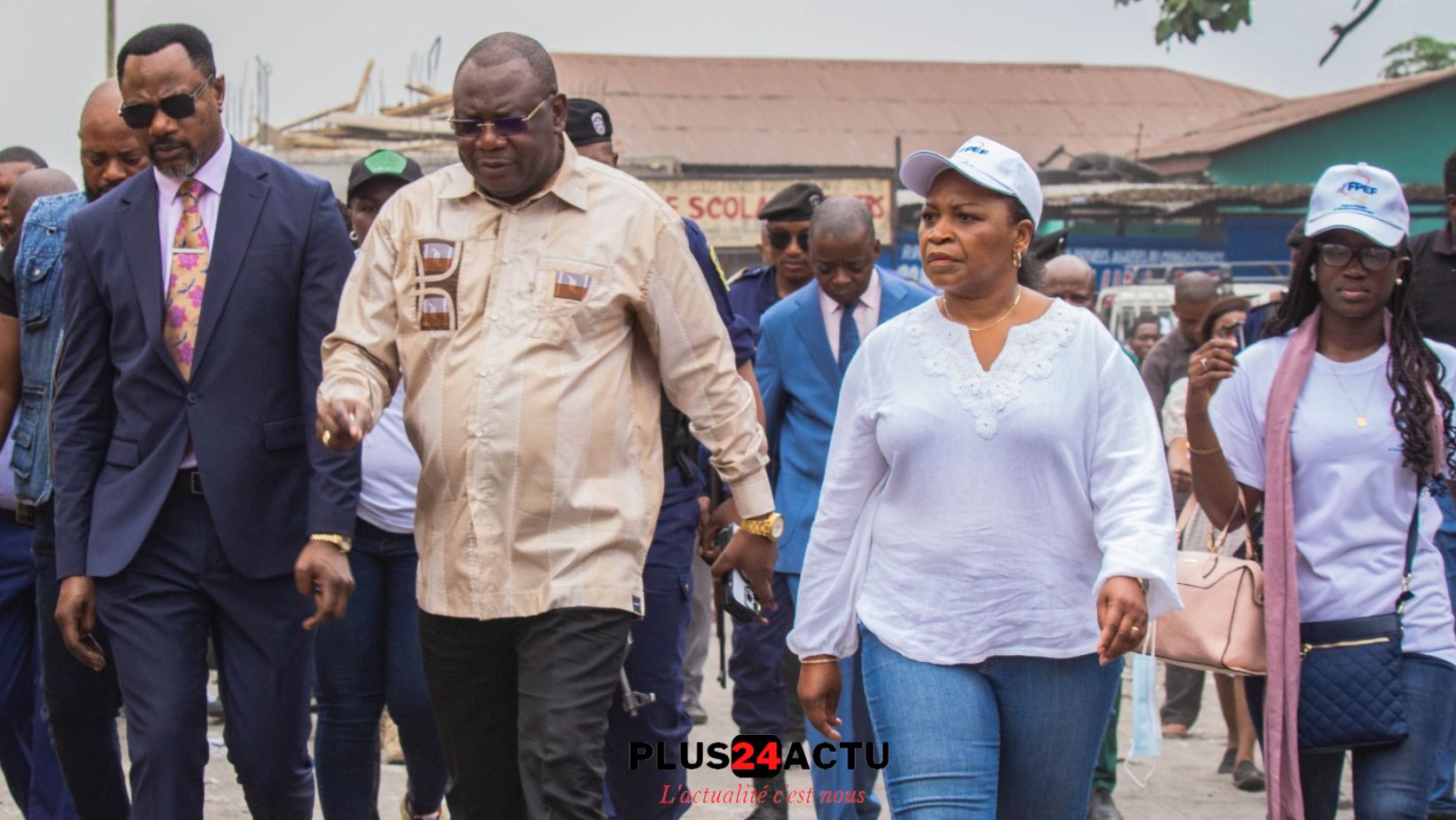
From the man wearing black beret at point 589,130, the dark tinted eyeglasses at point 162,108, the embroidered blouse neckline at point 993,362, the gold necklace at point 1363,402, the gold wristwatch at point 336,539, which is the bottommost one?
the gold wristwatch at point 336,539

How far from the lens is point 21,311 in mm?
5609

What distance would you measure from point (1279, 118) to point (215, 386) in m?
32.0

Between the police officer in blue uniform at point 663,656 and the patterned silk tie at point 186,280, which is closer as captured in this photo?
the patterned silk tie at point 186,280

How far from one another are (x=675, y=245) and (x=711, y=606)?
17.1 feet

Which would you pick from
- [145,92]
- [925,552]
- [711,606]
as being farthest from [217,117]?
[711,606]

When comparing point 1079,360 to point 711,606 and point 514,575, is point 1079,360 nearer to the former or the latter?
point 514,575

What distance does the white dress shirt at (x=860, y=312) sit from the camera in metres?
6.85

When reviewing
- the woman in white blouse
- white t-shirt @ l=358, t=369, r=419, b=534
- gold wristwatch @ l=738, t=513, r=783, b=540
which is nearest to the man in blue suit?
white t-shirt @ l=358, t=369, r=419, b=534

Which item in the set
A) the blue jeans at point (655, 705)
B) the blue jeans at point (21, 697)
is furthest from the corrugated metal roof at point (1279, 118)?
the blue jeans at point (21, 697)

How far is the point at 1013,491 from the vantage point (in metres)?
4.18

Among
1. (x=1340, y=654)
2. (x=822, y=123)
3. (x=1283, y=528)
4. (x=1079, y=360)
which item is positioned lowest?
(x=1340, y=654)

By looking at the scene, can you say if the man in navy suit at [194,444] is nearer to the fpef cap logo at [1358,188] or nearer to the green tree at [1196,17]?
the fpef cap logo at [1358,188]

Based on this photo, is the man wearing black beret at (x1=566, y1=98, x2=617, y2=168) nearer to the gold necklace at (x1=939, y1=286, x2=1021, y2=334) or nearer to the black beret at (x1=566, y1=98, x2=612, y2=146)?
the black beret at (x1=566, y1=98, x2=612, y2=146)

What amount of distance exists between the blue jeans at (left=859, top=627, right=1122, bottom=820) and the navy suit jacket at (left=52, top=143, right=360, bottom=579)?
4.95 ft
